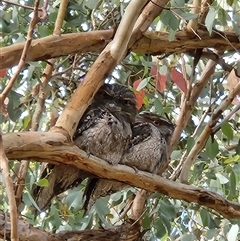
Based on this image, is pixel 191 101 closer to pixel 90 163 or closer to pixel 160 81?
pixel 160 81

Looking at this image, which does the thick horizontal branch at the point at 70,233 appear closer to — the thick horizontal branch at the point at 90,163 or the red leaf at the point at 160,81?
the thick horizontal branch at the point at 90,163

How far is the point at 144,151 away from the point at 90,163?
0.45 metres

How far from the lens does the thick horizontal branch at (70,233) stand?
1.62 meters

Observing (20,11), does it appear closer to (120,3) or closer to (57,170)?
(120,3)

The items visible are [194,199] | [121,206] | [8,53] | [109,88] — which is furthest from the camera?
[121,206]

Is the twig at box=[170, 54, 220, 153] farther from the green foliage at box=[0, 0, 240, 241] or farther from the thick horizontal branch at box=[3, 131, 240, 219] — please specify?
the thick horizontal branch at box=[3, 131, 240, 219]

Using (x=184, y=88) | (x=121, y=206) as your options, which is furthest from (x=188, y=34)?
(x=121, y=206)

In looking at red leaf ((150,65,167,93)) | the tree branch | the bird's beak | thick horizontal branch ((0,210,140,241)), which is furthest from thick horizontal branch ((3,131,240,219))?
red leaf ((150,65,167,93))

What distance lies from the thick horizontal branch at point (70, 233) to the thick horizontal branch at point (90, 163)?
181mm

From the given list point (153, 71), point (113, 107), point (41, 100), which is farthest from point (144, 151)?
point (41, 100)

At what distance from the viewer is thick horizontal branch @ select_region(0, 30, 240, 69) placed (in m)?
1.66

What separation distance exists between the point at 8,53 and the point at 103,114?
0.50 m

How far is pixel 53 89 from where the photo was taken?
235 cm

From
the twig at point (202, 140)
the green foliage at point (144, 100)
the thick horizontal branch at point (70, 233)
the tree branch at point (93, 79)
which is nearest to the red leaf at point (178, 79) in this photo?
the green foliage at point (144, 100)
